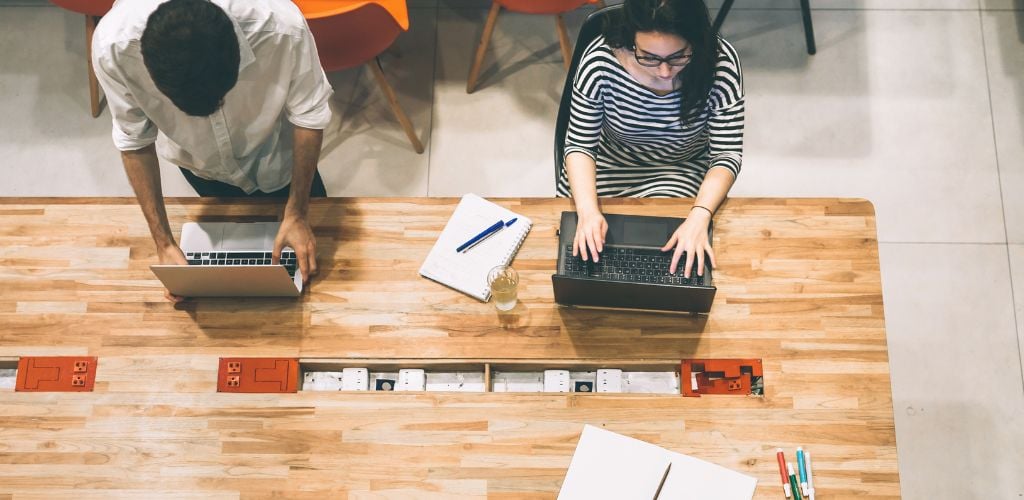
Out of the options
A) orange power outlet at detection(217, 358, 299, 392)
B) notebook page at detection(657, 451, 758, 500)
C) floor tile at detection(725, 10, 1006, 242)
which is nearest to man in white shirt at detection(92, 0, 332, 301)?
orange power outlet at detection(217, 358, 299, 392)

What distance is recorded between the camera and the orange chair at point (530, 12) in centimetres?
272

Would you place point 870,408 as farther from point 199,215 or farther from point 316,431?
point 199,215

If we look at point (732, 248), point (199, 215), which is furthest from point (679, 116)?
point (199, 215)

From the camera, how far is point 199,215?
2068 mm

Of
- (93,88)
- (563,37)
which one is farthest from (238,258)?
(93,88)

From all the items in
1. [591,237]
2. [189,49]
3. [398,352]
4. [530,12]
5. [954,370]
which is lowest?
[954,370]

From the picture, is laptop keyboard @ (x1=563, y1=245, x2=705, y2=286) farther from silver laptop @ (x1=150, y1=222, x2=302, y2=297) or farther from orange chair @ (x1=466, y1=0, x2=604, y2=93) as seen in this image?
orange chair @ (x1=466, y1=0, x2=604, y2=93)

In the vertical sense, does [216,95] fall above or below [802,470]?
above

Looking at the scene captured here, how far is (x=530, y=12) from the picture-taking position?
277cm

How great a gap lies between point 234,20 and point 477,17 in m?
1.80

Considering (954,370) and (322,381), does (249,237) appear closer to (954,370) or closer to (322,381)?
(322,381)

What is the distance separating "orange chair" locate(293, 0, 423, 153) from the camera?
2375 mm

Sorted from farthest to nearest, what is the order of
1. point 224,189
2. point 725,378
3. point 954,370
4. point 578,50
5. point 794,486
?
1. point 954,370
2. point 224,189
3. point 578,50
4. point 725,378
5. point 794,486

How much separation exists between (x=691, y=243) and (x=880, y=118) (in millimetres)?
1823
